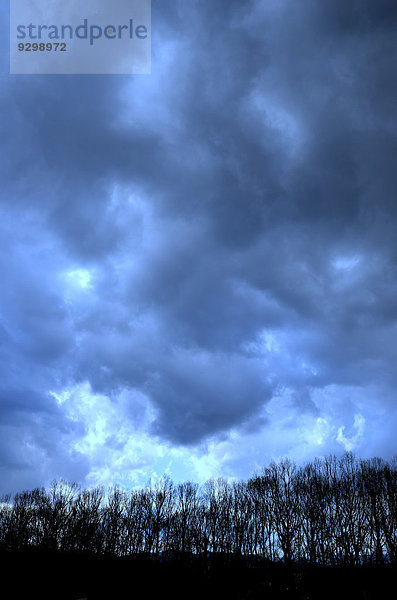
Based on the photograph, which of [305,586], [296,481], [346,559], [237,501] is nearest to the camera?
[305,586]

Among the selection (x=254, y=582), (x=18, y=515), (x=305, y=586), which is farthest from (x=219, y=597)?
(x=18, y=515)

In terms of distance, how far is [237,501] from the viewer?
75.5 meters

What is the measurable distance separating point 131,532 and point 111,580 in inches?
795

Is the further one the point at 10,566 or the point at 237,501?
the point at 237,501

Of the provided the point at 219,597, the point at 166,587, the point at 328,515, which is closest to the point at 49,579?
the point at 166,587

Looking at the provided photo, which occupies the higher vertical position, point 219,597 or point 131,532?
point 131,532

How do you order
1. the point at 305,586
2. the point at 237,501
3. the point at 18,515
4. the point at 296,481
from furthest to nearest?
the point at 18,515 → the point at 237,501 → the point at 296,481 → the point at 305,586

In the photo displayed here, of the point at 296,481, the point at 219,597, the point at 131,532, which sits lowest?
the point at 219,597

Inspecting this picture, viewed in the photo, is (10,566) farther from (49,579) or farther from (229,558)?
(229,558)

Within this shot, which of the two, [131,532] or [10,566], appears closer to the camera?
[10,566]

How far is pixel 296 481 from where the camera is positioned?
70062 millimetres

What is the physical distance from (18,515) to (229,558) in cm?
4563

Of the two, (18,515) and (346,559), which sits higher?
(18,515)

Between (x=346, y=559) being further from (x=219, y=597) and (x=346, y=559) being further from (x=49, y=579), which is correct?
(x=49, y=579)
